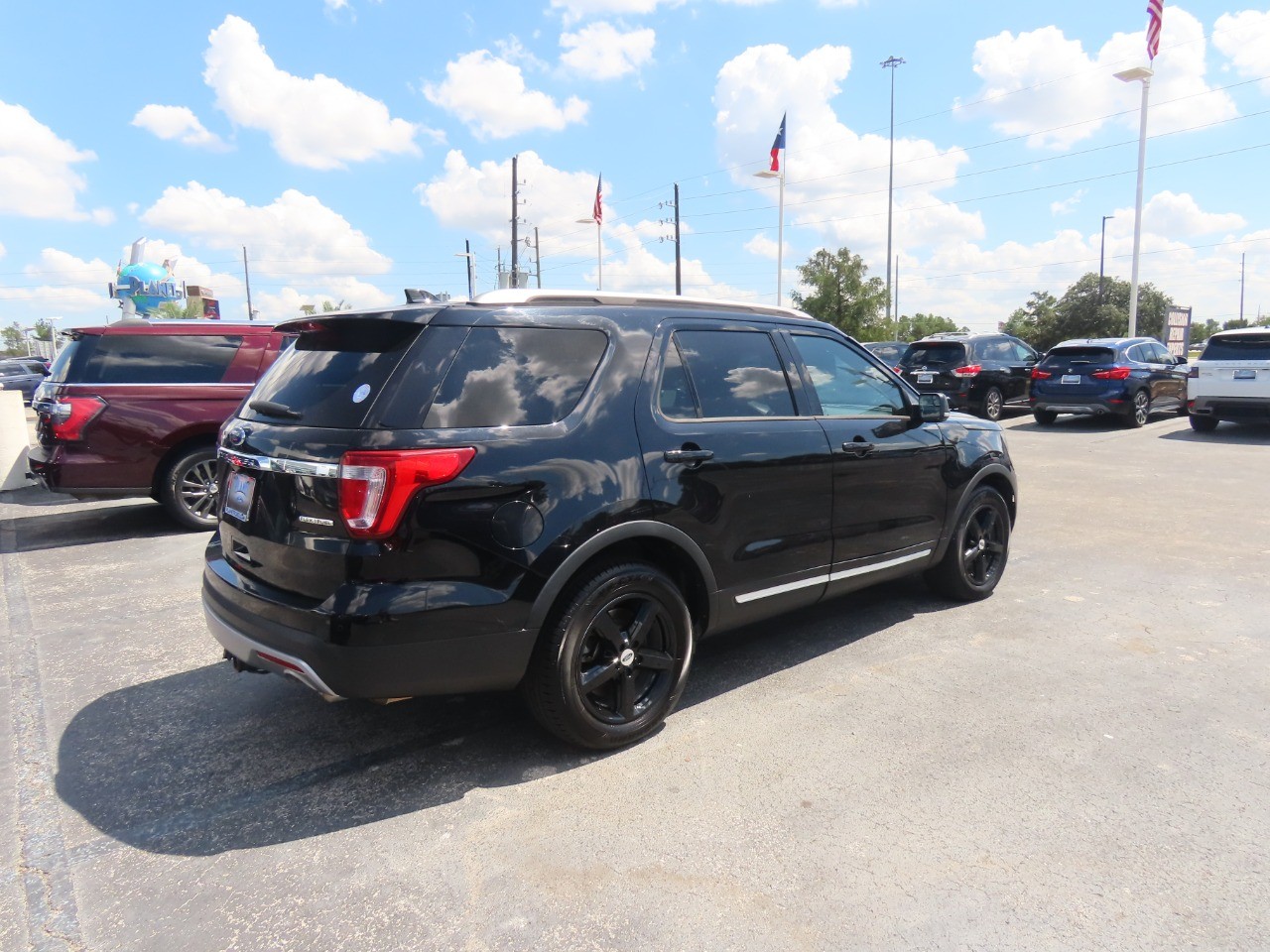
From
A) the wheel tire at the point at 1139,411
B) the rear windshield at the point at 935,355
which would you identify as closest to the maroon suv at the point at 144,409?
the rear windshield at the point at 935,355

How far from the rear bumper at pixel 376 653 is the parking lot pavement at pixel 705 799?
0.47 meters

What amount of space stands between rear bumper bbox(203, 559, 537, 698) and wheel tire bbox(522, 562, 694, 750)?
14cm

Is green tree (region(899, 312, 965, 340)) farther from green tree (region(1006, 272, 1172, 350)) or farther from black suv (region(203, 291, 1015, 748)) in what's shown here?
black suv (region(203, 291, 1015, 748))

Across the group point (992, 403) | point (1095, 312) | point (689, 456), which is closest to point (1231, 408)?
point (992, 403)

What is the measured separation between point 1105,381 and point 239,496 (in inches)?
604

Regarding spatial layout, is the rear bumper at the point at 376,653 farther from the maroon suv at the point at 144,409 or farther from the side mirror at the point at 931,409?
the maroon suv at the point at 144,409

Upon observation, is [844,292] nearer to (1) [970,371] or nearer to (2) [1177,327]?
(2) [1177,327]

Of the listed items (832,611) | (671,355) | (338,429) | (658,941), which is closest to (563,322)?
(671,355)

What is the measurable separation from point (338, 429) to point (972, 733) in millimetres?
2749

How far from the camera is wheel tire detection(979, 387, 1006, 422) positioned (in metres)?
16.4

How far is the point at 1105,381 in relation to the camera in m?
14.9

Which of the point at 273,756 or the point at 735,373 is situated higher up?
the point at 735,373

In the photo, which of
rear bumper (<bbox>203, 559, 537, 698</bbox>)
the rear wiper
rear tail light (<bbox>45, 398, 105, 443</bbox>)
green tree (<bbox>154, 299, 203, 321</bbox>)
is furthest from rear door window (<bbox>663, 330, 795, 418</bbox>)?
green tree (<bbox>154, 299, 203, 321</bbox>)

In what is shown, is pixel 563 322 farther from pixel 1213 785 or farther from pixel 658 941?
pixel 1213 785
